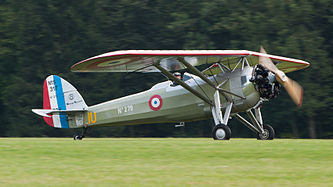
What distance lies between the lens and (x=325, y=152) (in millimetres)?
10805

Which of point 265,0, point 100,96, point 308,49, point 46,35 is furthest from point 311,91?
point 46,35

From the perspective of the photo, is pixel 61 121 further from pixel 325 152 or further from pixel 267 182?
pixel 267 182

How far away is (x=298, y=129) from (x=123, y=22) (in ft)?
41.3

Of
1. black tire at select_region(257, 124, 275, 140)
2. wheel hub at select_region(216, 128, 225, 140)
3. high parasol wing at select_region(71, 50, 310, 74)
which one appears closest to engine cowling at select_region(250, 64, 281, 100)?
high parasol wing at select_region(71, 50, 310, 74)

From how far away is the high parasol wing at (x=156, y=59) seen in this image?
48.1 feet

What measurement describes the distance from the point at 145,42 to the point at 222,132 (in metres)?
20.4

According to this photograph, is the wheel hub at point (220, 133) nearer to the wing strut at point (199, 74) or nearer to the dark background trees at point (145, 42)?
the wing strut at point (199, 74)

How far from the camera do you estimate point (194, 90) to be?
16.5 metres

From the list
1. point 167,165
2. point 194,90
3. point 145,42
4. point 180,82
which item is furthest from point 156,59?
point 145,42

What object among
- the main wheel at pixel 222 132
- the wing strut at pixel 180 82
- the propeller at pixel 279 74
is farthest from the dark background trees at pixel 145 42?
the main wheel at pixel 222 132

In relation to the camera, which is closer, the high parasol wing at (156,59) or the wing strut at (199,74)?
the high parasol wing at (156,59)

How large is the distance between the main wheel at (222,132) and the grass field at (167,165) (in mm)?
3148

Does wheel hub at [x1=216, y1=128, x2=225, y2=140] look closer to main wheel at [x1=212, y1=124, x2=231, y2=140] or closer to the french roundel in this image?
main wheel at [x1=212, y1=124, x2=231, y2=140]

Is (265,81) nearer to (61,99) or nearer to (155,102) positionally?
(155,102)
